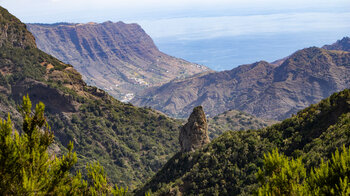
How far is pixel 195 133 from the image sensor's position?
66.1m

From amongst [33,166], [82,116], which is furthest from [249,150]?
[82,116]

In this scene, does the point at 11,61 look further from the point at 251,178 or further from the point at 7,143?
the point at 7,143

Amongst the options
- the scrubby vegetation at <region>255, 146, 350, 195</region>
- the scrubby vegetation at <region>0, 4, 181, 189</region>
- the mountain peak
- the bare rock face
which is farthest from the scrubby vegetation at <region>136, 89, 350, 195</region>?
the mountain peak

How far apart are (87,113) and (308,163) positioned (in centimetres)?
11643

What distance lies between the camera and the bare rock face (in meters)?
65.8

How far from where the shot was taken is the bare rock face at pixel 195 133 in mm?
65750

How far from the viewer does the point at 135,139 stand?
149m

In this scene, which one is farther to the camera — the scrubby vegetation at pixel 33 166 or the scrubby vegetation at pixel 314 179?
the scrubby vegetation at pixel 33 166

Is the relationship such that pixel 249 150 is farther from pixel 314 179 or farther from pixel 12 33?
pixel 12 33

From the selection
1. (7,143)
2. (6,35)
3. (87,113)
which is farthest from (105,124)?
(7,143)

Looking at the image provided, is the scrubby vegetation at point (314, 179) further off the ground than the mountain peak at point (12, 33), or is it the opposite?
the mountain peak at point (12, 33)

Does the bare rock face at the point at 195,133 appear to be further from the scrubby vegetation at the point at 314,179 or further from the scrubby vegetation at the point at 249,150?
the scrubby vegetation at the point at 314,179

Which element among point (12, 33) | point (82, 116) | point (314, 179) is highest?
point (12, 33)

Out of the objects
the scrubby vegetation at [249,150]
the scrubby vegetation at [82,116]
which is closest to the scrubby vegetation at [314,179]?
the scrubby vegetation at [249,150]
